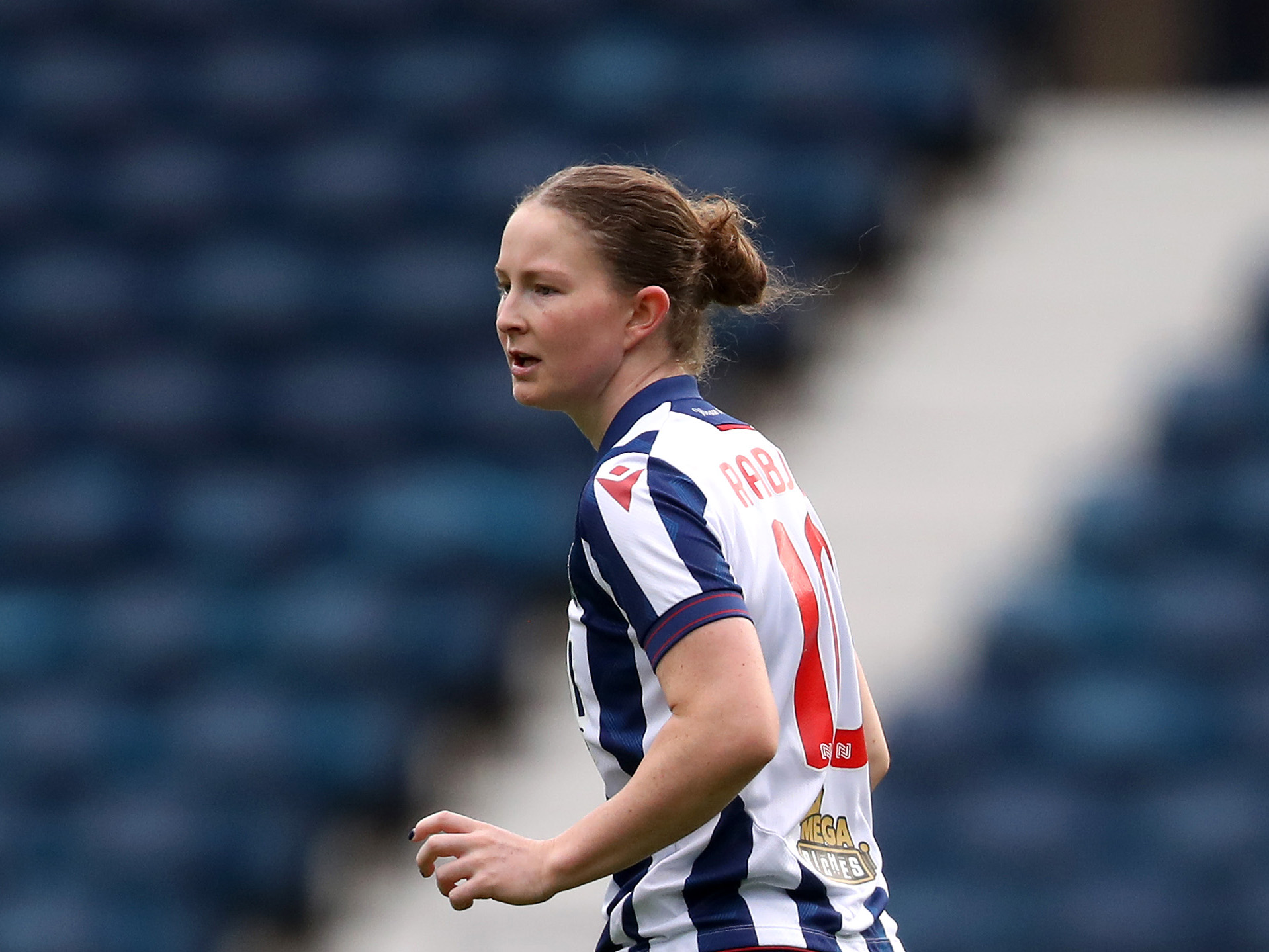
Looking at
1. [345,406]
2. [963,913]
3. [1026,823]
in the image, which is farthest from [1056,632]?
[345,406]

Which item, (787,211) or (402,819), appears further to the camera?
(787,211)

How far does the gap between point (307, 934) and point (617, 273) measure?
3.42 m

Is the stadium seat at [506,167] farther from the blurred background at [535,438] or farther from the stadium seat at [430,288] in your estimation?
the stadium seat at [430,288]

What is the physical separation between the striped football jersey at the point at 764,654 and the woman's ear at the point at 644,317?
7 centimetres

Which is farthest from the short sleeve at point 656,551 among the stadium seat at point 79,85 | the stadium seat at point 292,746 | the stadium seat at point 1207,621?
the stadium seat at point 79,85

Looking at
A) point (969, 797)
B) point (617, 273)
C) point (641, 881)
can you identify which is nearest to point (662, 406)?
point (617, 273)

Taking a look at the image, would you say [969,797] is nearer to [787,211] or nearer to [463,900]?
[787,211]

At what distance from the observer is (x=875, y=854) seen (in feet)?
5.97

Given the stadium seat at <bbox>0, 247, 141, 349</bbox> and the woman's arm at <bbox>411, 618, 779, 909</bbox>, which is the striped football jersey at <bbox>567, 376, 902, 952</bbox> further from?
the stadium seat at <bbox>0, 247, 141, 349</bbox>

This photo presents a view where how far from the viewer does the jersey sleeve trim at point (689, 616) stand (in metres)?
1.60

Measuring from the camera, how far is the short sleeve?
5.29ft

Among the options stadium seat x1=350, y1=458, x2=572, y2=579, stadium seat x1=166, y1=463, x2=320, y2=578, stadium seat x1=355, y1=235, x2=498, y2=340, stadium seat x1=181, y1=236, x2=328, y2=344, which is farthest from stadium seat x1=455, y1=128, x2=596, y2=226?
stadium seat x1=166, y1=463, x2=320, y2=578

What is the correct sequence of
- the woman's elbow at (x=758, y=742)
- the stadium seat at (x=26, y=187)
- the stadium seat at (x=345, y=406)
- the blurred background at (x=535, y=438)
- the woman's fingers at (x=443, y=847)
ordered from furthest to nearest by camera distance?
the stadium seat at (x=26, y=187)
the stadium seat at (x=345, y=406)
the blurred background at (x=535, y=438)
the woman's fingers at (x=443, y=847)
the woman's elbow at (x=758, y=742)

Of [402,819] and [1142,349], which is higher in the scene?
[1142,349]
